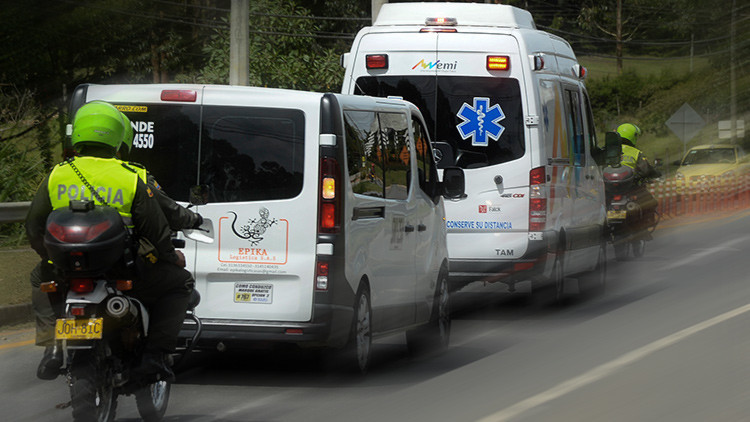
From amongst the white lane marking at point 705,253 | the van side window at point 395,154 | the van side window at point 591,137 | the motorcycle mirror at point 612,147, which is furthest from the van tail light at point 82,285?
the white lane marking at point 705,253

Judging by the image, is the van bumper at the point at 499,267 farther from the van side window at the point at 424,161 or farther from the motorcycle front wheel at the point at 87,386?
the motorcycle front wheel at the point at 87,386

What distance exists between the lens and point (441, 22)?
510 inches

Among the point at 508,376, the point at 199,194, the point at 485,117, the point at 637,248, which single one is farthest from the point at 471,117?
the point at 637,248

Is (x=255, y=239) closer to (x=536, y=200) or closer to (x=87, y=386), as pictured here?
(x=87, y=386)

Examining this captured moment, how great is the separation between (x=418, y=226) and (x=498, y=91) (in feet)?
9.03

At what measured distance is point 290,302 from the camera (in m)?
8.38

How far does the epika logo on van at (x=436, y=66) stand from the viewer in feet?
41.5

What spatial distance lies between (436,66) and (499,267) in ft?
6.43

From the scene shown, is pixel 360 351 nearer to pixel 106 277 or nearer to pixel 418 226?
pixel 418 226

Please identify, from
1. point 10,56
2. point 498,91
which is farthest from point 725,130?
point 498,91

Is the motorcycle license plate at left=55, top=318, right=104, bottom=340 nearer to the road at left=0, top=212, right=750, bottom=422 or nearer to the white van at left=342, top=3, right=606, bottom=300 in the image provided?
the road at left=0, top=212, right=750, bottom=422

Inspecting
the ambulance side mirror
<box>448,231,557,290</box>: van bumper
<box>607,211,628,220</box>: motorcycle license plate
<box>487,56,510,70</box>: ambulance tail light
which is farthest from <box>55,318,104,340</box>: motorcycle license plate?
<box>607,211,628,220</box>: motorcycle license plate

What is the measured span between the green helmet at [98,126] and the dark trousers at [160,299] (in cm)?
64

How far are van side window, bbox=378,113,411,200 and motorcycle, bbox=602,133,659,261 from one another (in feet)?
30.5
